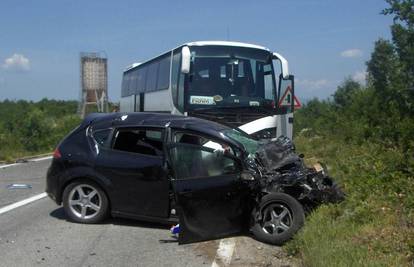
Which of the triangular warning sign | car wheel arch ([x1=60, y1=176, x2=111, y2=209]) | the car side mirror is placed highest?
the triangular warning sign

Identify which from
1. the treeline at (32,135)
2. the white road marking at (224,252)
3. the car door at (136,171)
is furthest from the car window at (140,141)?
the treeline at (32,135)

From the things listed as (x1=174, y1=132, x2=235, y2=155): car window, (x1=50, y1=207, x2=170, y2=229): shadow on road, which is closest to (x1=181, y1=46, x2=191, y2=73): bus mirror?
(x1=50, y1=207, x2=170, y2=229): shadow on road

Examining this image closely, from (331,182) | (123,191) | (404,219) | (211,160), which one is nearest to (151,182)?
(123,191)

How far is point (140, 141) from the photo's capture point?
26.0 feet

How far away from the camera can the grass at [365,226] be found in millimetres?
5152

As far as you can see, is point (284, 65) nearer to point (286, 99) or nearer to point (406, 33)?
point (286, 99)

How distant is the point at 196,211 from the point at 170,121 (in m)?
1.61

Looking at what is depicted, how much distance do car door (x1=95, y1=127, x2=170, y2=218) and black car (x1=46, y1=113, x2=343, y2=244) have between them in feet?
0.04

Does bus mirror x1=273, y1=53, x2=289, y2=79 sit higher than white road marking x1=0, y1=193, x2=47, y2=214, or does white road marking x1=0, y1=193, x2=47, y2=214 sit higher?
bus mirror x1=273, y1=53, x2=289, y2=79

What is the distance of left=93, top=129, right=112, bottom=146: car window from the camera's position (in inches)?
A: 318

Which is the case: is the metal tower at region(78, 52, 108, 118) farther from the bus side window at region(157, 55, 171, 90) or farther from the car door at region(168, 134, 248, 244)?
the car door at region(168, 134, 248, 244)

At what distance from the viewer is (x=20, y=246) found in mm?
6836

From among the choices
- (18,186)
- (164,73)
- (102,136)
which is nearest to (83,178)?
(102,136)

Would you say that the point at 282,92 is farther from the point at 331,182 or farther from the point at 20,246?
the point at 20,246
